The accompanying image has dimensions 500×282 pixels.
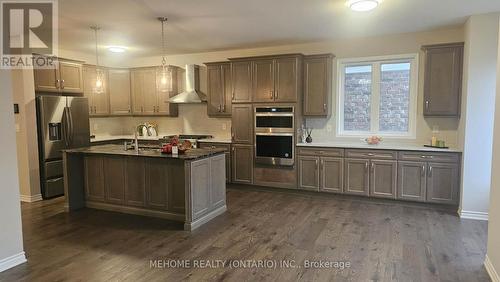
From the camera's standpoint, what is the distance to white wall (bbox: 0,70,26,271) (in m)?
2.98

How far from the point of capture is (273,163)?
19.2 feet

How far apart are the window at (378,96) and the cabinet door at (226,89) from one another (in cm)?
208

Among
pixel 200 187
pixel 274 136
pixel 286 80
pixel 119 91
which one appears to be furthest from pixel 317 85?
pixel 119 91

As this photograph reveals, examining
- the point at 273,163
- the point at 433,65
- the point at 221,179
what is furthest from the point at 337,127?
the point at 221,179

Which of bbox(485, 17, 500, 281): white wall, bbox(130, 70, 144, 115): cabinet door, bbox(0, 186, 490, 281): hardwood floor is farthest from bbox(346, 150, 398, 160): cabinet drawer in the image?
bbox(130, 70, 144, 115): cabinet door

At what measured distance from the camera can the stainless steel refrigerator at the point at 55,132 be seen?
17.5 ft

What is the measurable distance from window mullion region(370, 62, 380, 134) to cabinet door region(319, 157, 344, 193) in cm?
96

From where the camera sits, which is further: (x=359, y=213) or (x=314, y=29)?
(x=314, y=29)

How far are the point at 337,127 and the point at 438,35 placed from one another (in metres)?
2.11

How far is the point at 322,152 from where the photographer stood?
→ 5.47 metres

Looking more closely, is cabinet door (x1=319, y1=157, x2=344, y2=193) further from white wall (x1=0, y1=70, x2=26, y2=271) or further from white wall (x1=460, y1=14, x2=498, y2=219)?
white wall (x1=0, y1=70, x2=26, y2=271)

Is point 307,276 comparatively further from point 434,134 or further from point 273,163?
point 434,134

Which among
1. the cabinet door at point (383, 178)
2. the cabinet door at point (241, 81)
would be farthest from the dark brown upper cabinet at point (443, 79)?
the cabinet door at point (241, 81)

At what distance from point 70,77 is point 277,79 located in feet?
12.5
